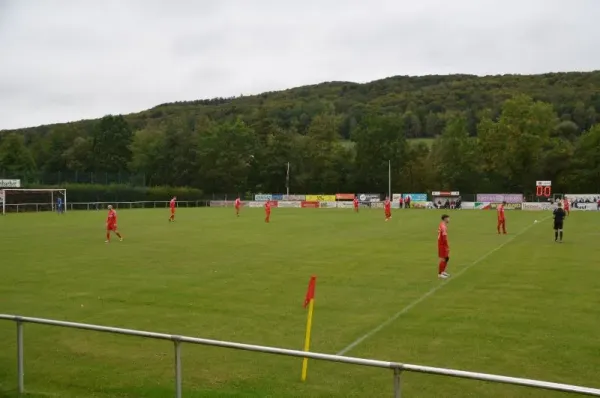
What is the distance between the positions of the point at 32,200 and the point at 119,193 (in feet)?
47.5

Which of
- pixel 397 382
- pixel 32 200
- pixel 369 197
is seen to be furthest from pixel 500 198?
pixel 397 382

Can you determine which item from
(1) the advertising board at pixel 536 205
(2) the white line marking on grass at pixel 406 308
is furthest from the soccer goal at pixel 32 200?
(1) the advertising board at pixel 536 205

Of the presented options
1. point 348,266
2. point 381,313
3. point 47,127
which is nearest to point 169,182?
point 47,127

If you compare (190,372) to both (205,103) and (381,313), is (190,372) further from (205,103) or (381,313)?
(205,103)

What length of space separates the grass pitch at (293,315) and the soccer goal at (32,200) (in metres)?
40.8

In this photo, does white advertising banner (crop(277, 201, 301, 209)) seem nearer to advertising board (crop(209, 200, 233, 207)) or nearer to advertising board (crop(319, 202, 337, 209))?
advertising board (crop(319, 202, 337, 209))

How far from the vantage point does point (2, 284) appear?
1606 cm

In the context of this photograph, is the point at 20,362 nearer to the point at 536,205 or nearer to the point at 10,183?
the point at 10,183

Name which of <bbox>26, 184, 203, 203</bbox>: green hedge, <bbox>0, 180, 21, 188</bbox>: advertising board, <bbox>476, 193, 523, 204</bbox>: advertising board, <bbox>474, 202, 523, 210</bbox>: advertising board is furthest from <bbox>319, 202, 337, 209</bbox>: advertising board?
<bbox>0, 180, 21, 188</bbox>: advertising board

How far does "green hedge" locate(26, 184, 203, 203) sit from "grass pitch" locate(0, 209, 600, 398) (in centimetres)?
5202

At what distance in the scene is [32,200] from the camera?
67438mm

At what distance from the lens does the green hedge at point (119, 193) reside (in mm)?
74981

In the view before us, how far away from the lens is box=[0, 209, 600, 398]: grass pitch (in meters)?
8.19

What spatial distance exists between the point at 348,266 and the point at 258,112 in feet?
349
